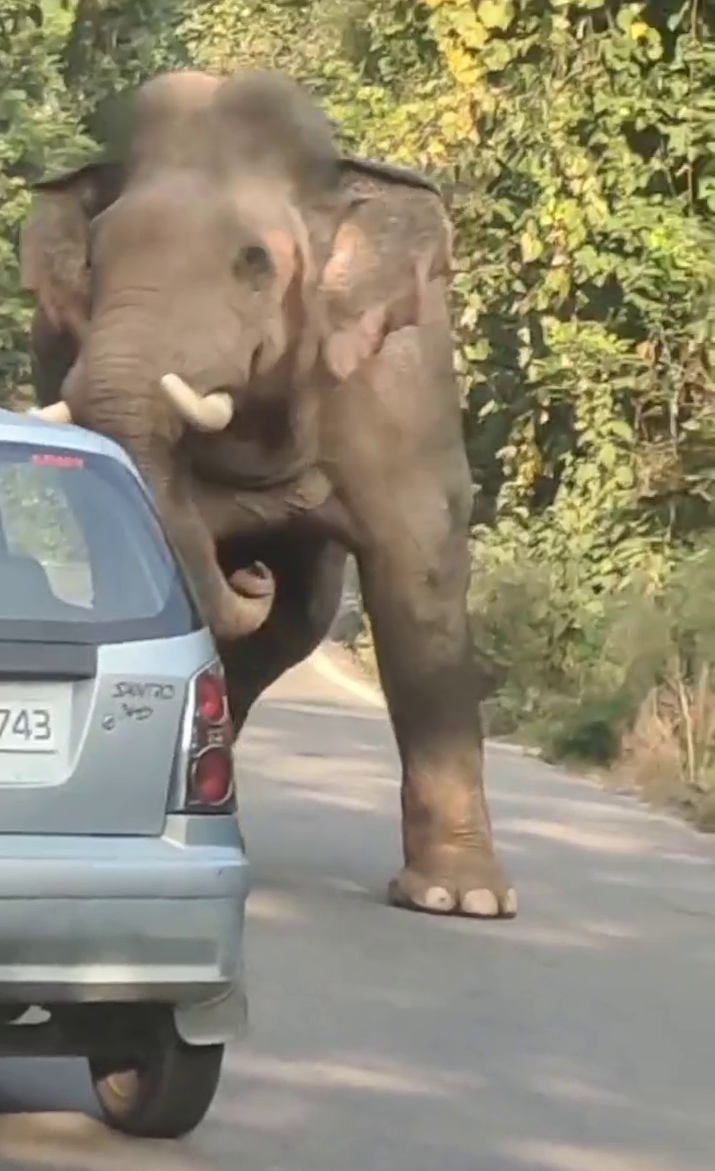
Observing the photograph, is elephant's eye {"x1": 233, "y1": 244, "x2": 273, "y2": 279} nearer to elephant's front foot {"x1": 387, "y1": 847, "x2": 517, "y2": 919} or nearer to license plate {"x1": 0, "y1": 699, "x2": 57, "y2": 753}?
elephant's front foot {"x1": 387, "y1": 847, "x2": 517, "y2": 919}

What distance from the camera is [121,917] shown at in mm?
6531

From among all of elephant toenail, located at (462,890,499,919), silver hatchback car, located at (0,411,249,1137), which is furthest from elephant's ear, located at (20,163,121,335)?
silver hatchback car, located at (0,411,249,1137)

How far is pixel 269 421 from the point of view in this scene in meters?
11.5

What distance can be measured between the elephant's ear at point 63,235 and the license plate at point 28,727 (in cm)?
544

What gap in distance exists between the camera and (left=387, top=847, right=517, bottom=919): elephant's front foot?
11109 mm

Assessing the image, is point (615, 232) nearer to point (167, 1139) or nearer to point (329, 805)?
point (329, 805)

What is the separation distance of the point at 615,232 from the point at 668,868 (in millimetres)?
9338

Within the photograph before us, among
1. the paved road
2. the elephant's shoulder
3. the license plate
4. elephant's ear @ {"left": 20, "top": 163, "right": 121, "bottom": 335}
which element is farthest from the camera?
elephant's ear @ {"left": 20, "top": 163, "right": 121, "bottom": 335}

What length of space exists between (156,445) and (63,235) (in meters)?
1.84

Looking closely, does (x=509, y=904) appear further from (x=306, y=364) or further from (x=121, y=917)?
(x=121, y=917)

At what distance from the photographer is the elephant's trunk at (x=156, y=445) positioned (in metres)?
10.5

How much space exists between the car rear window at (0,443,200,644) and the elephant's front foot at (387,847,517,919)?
14.1 ft

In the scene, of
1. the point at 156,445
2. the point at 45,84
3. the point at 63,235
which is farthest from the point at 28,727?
the point at 45,84

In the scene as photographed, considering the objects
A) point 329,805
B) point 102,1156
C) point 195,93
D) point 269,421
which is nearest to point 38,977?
point 102,1156
